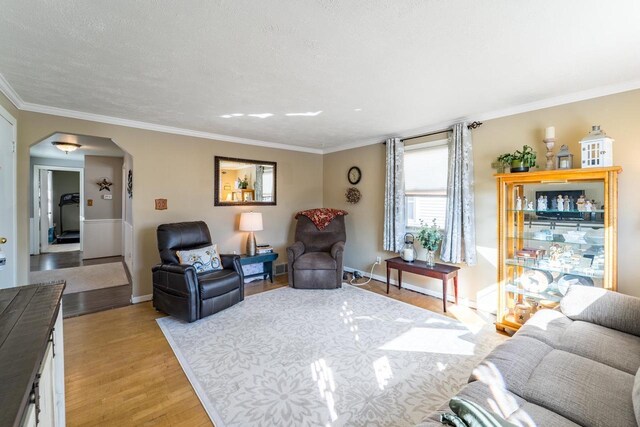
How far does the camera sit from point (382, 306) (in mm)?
3604

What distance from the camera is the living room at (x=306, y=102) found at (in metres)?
1.69

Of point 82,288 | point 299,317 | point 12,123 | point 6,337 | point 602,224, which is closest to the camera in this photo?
point 6,337

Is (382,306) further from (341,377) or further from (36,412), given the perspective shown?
(36,412)

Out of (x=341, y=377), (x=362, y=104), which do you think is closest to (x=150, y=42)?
(x=362, y=104)

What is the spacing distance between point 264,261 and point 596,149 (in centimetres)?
415

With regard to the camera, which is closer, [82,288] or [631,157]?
[631,157]

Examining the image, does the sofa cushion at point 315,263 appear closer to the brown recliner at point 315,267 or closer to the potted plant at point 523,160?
the brown recliner at point 315,267

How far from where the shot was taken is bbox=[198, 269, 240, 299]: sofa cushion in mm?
3150

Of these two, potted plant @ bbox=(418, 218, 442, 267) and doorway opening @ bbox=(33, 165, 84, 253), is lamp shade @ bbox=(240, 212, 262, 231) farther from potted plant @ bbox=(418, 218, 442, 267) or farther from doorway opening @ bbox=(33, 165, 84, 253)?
doorway opening @ bbox=(33, 165, 84, 253)

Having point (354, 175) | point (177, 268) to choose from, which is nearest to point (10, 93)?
point (177, 268)

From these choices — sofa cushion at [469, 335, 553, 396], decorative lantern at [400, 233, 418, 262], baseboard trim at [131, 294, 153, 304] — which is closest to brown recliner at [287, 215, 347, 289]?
decorative lantern at [400, 233, 418, 262]

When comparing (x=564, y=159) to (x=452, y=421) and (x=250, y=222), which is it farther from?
(x=250, y=222)

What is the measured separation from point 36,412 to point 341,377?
1788mm

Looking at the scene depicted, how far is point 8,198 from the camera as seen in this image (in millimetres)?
2654
